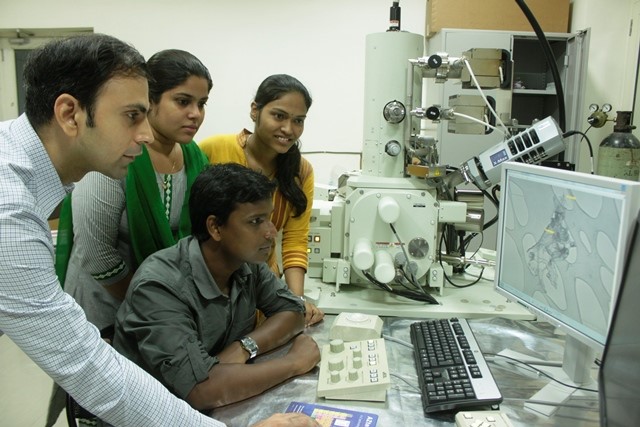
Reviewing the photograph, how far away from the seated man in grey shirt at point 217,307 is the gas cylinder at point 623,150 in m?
2.08

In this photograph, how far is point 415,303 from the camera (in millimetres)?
1442

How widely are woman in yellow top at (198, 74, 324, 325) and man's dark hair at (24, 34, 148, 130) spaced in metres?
0.77

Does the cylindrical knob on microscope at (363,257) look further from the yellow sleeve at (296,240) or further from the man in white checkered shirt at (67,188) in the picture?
the man in white checkered shirt at (67,188)

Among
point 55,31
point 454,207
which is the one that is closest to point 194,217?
point 454,207

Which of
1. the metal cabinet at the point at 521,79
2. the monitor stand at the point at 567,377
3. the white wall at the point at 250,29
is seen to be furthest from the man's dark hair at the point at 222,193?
the white wall at the point at 250,29

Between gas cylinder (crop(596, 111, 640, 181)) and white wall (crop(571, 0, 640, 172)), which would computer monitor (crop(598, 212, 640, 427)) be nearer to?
gas cylinder (crop(596, 111, 640, 181))

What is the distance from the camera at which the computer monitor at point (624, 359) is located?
21.5 inches

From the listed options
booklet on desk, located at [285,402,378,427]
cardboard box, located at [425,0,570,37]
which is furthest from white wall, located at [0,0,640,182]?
booklet on desk, located at [285,402,378,427]

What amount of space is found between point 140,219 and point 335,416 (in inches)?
26.4

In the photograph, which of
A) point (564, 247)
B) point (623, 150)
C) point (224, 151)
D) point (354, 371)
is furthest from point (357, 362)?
point (623, 150)

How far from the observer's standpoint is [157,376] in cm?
96

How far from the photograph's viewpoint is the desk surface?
2.91 feet

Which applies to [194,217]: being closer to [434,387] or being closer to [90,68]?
[90,68]

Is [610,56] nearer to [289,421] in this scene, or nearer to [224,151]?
[224,151]
